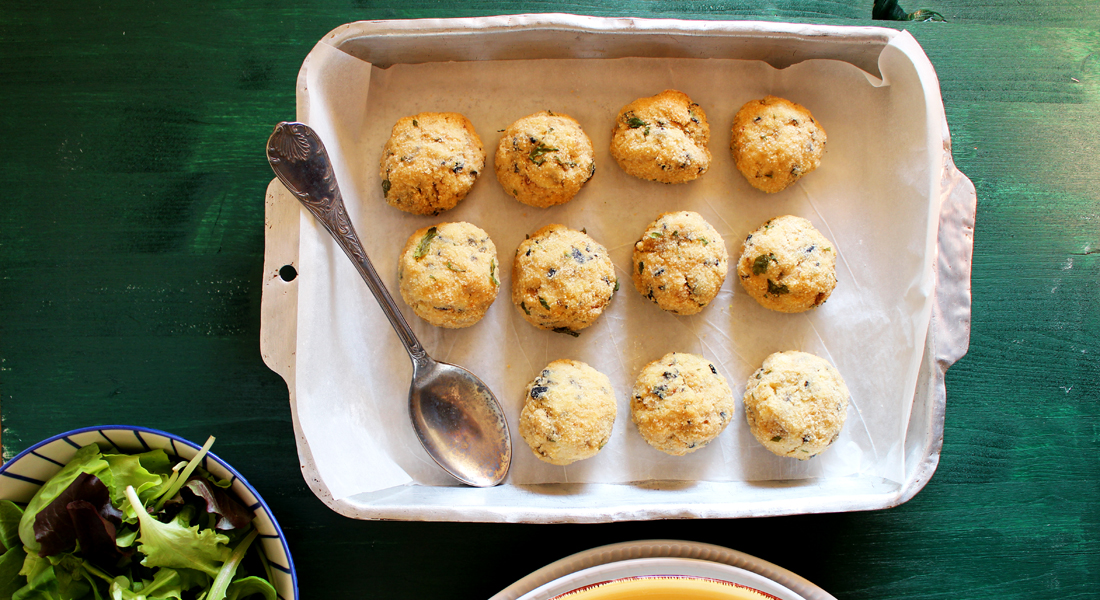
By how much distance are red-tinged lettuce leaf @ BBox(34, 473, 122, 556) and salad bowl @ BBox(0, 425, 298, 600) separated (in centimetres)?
14

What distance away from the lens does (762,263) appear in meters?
1.83

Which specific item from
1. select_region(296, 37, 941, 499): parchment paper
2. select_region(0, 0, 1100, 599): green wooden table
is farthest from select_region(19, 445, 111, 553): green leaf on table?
select_region(296, 37, 941, 499): parchment paper

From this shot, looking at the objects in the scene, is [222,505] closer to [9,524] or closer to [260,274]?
[9,524]

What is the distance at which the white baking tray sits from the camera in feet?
5.43

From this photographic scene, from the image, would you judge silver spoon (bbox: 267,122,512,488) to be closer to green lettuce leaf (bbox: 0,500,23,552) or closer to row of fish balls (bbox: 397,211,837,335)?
row of fish balls (bbox: 397,211,837,335)

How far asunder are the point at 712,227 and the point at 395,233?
1.00 metres

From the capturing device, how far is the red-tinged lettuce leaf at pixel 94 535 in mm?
1471

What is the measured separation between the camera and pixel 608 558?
1715 mm

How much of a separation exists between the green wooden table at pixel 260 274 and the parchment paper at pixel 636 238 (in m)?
0.21

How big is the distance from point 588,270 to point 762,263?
52cm

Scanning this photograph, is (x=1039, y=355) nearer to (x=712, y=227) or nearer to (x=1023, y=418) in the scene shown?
(x=1023, y=418)

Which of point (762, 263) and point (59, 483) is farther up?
point (762, 263)

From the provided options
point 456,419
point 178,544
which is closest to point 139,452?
point 178,544

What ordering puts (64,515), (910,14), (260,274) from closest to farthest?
(64,515) < (260,274) < (910,14)
